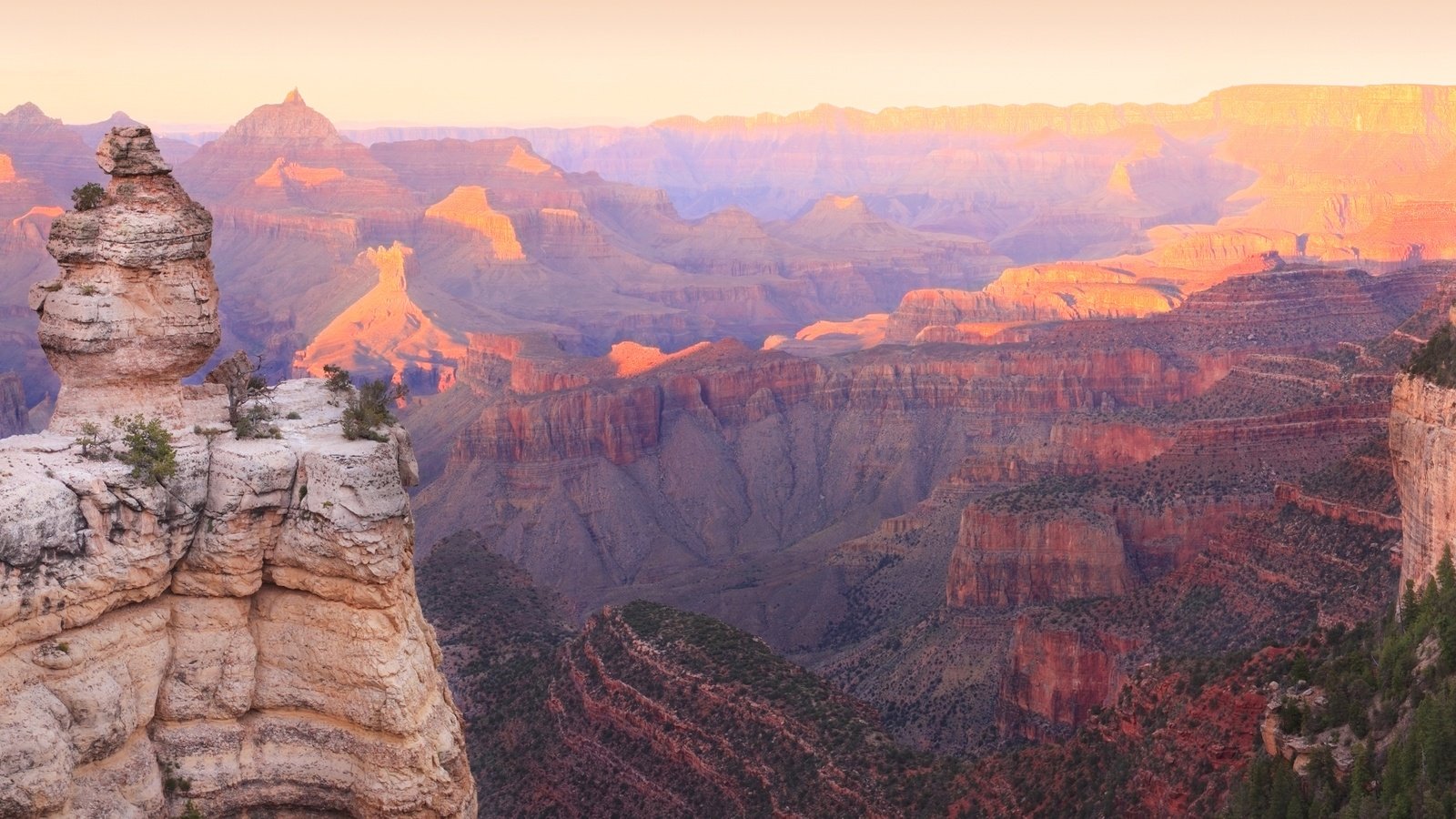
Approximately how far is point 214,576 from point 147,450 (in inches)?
72.9

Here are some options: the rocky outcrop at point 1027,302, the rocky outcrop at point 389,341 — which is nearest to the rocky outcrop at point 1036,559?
the rocky outcrop at point 1027,302

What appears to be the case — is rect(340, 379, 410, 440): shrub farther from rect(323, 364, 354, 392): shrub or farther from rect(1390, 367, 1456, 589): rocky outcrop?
rect(1390, 367, 1456, 589): rocky outcrop

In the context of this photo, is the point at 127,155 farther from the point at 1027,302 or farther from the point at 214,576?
the point at 1027,302

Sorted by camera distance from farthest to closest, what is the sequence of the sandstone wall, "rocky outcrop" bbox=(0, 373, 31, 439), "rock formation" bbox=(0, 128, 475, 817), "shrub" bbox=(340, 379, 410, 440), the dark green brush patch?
1. "rocky outcrop" bbox=(0, 373, 31, 439)
2. the dark green brush patch
3. "shrub" bbox=(340, 379, 410, 440)
4. "rock formation" bbox=(0, 128, 475, 817)
5. the sandstone wall

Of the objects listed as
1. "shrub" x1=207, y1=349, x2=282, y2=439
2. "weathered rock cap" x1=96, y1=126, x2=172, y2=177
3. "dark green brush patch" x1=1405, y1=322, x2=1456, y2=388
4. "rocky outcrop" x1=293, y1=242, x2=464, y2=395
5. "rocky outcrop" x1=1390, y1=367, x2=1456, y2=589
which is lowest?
"rocky outcrop" x1=293, y1=242, x2=464, y2=395

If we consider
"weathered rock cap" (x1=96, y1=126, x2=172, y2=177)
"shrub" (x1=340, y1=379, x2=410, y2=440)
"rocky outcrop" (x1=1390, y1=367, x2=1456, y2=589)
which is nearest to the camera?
"weathered rock cap" (x1=96, y1=126, x2=172, y2=177)

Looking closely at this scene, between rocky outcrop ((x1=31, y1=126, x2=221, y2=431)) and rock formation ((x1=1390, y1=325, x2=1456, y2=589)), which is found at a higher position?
rocky outcrop ((x1=31, y1=126, x2=221, y2=431))

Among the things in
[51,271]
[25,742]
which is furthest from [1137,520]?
[51,271]

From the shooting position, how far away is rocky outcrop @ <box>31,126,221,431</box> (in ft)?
73.2

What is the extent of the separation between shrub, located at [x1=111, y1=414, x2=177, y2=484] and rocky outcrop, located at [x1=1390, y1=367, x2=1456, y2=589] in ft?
73.6

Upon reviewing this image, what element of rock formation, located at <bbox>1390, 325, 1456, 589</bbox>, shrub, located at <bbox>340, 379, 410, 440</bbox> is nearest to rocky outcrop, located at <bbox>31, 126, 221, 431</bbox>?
shrub, located at <bbox>340, 379, 410, 440</bbox>

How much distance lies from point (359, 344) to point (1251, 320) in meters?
94.5

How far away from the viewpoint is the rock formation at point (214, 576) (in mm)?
21656

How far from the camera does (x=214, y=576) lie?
22312mm
